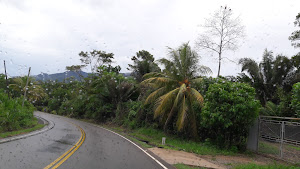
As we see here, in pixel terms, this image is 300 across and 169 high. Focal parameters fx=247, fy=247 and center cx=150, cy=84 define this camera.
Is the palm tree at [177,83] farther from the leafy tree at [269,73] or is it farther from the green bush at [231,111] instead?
the leafy tree at [269,73]

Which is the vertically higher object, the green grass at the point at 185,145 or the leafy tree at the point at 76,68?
the leafy tree at the point at 76,68

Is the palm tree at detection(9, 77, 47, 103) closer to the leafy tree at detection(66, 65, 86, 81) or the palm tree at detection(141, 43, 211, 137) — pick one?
the leafy tree at detection(66, 65, 86, 81)

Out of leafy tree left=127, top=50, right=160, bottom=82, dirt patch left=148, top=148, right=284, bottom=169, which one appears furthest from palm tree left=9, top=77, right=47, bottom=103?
dirt patch left=148, top=148, right=284, bottom=169

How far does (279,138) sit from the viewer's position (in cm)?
1201

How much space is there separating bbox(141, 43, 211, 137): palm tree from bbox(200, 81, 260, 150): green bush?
2499 mm

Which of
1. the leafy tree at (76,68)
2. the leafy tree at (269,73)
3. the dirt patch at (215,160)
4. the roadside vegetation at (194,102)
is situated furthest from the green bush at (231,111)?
the leafy tree at (76,68)

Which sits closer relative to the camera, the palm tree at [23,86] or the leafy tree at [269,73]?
the leafy tree at [269,73]

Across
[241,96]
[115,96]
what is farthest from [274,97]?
[115,96]

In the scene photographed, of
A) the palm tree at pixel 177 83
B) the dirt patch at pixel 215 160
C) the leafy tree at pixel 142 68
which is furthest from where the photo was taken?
the leafy tree at pixel 142 68

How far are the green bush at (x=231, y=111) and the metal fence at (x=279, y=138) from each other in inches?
31.3

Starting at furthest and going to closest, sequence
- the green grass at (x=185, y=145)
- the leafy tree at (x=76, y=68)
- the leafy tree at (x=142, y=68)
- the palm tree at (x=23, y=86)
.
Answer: the leafy tree at (x=76, y=68), the palm tree at (x=23, y=86), the leafy tree at (x=142, y=68), the green grass at (x=185, y=145)

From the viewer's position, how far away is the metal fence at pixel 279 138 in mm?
11367

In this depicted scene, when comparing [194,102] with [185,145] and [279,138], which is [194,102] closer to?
[185,145]

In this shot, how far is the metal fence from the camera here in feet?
37.3
